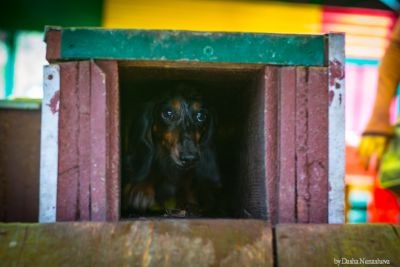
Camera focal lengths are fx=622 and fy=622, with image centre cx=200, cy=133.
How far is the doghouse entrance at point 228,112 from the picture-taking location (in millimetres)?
2619

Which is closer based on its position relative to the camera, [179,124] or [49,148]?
[49,148]

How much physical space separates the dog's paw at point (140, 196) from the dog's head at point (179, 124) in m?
0.20

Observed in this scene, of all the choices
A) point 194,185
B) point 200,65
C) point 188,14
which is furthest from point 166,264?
point 188,14

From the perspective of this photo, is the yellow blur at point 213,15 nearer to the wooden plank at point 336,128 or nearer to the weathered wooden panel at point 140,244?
the wooden plank at point 336,128

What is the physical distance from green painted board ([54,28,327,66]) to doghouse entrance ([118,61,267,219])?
5 cm

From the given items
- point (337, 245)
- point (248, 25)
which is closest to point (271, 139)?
point (337, 245)

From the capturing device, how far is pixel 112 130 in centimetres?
247

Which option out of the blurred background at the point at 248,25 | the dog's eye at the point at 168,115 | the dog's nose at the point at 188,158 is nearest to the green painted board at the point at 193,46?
the dog's nose at the point at 188,158

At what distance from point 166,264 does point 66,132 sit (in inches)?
28.7

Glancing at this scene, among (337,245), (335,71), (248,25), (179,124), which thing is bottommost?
(337,245)

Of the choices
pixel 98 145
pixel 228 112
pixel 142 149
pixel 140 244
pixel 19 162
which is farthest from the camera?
pixel 19 162

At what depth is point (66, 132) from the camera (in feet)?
8.04

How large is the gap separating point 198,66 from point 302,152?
55cm

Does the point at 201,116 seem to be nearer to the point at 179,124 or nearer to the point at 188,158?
the point at 179,124
